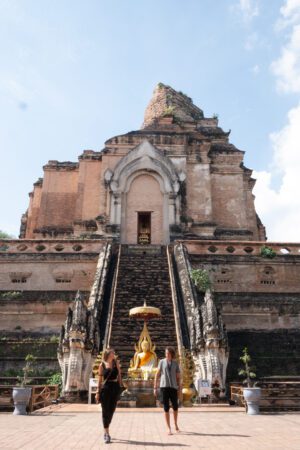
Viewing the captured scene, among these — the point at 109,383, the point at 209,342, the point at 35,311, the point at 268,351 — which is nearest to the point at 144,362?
the point at 209,342

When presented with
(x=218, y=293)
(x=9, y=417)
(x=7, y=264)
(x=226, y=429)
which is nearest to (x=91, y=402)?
(x=9, y=417)

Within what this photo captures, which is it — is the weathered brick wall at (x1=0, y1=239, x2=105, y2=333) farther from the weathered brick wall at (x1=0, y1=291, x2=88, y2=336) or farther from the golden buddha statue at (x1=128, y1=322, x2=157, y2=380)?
the golden buddha statue at (x1=128, y1=322, x2=157, y2=380)

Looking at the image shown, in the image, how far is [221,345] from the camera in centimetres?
1229

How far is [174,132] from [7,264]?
1433 cm

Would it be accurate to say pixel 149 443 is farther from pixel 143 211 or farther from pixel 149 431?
pixel 143 211

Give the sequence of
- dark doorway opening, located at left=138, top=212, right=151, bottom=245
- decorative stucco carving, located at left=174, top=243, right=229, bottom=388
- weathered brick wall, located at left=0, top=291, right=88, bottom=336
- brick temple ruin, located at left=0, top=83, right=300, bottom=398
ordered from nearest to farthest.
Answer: decorative stucco carving, located at left=174, top=243, right=229, bottom=388 → brick temple ruin, located at left=0, top=83, right=300, bottom=398 → weathered brick wall, located at left=0, top=291, right=88, bottom=336 → dark doorway opening, located at left=138, top=212, right=151, bottom=245

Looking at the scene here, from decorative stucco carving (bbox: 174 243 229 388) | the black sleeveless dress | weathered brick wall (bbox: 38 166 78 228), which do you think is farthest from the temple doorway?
A: the black sleeveless dress

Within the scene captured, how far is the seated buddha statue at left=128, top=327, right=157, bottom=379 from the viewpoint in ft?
38.6

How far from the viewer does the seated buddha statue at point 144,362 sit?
1177 centimetres

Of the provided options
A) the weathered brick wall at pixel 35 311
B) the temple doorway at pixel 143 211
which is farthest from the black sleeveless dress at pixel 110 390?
the temple doorway at pixel 143 211

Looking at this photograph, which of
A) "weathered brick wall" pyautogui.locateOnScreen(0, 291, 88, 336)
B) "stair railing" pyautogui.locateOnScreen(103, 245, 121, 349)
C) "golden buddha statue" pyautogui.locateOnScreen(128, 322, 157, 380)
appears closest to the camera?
"golden buddha statue" pyautogui.locateOnScreen(128, 322, 157, 380)

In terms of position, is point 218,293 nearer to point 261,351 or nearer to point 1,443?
point 261,351

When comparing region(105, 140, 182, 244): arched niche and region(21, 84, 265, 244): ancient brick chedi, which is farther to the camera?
region(21, 84, 265, 244): ancient brick chedi

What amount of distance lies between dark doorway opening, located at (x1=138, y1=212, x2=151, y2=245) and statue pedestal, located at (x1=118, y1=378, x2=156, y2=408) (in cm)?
1506
